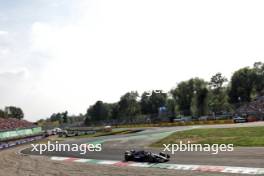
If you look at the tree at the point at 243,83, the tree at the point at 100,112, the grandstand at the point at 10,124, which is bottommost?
the grandstand at the point at 10,124

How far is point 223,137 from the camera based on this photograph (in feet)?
123

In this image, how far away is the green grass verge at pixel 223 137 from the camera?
32.6 m

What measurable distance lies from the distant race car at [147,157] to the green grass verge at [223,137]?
8.59 m

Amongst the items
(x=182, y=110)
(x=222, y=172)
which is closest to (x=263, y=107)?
(x=222, y=172)

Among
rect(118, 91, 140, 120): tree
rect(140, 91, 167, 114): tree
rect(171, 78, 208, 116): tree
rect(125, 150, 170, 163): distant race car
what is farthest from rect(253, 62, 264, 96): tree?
rect(125, 150, 170, 163): distant race car

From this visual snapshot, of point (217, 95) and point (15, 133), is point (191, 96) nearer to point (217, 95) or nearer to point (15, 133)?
point (217, 95)

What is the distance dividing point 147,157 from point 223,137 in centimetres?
1320

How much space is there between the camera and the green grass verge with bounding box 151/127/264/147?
3259 cm

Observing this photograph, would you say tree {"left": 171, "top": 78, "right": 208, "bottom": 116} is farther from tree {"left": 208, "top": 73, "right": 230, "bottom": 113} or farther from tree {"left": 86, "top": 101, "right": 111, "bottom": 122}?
tree {"left": 86, "top": 101, "right": 111, "bottom": 122}

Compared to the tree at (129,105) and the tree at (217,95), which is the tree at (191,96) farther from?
the tree at (129,105)

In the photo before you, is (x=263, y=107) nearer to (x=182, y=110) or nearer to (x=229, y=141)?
(x=229, y=141)

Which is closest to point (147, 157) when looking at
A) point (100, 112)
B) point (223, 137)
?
point (223, 137)

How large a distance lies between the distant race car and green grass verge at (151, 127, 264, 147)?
8594mm

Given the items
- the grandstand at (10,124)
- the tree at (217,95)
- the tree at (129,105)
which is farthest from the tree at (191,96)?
the grandstand at (10,124)
